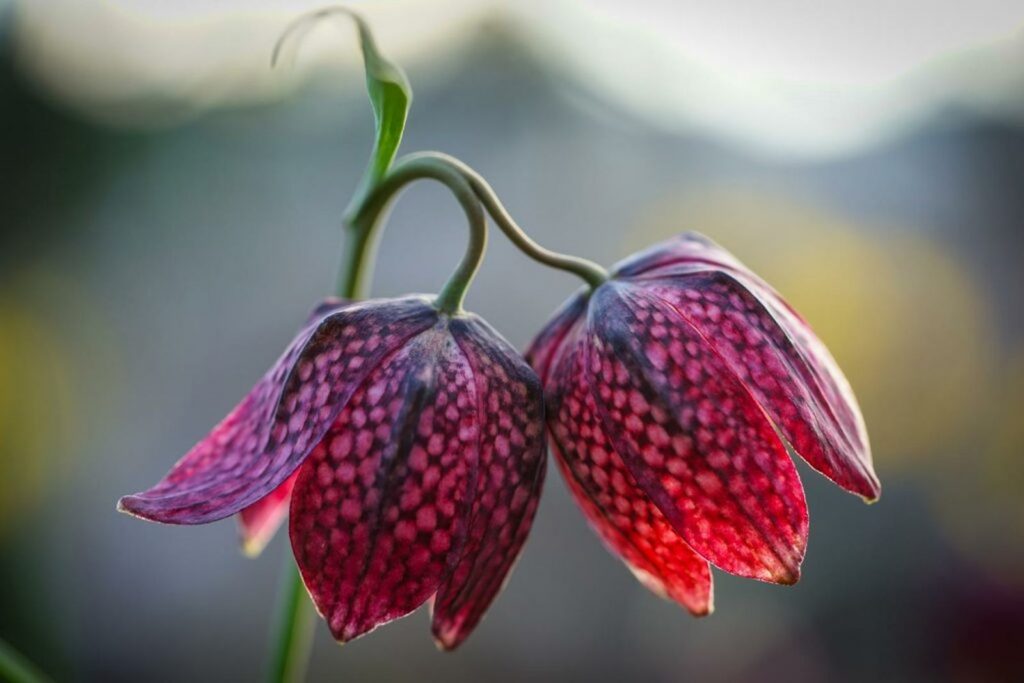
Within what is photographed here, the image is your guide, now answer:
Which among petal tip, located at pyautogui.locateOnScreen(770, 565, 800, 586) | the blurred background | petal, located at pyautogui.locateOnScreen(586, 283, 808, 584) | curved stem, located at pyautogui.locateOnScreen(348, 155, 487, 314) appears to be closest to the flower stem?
curved stem, located at pyautogui.locateOnScreen(348, 155, 487, 314)

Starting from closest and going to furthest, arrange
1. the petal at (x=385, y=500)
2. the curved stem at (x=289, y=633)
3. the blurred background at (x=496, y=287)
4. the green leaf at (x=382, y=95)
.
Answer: the petal at (x=385, y=500) < the green leaf at (x=382, y=95) < the curved stem at (x=289, y=633) < the blurred background at (x=496, y=287)

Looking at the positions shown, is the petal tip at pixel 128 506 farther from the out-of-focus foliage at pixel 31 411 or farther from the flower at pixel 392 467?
the out-of-focus foliage at pixel 31 411

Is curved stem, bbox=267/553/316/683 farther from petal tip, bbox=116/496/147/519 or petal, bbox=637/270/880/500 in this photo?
petal, bbox=637/270/880/500

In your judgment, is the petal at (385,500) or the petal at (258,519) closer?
the petal at (385,500)

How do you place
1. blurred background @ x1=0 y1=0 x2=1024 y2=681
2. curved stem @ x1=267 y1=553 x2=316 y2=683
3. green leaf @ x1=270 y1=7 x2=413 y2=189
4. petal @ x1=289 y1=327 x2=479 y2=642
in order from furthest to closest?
blurred background @ x1=0 y1=0 x2=1024 y2=681
curved stem @ x1=267 y1=553 x2=316 y2=683
green leaf @ x1=270 y1=7 x2=413 y2=189
petal @ x1=289 y1=327 x2=479 y2=642

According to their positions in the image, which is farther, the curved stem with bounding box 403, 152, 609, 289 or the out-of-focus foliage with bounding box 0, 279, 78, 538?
the out-of-focus foliage with bounding box 0, 279, 78, 538

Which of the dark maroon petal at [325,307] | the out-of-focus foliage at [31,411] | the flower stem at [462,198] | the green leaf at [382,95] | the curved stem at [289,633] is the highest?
the green leaf at [382,95]

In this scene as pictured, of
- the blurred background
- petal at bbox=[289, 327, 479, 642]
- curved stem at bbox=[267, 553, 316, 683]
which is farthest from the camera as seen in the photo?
the blurred background

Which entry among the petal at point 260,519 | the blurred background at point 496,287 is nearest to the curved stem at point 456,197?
the petal at point 260,519
